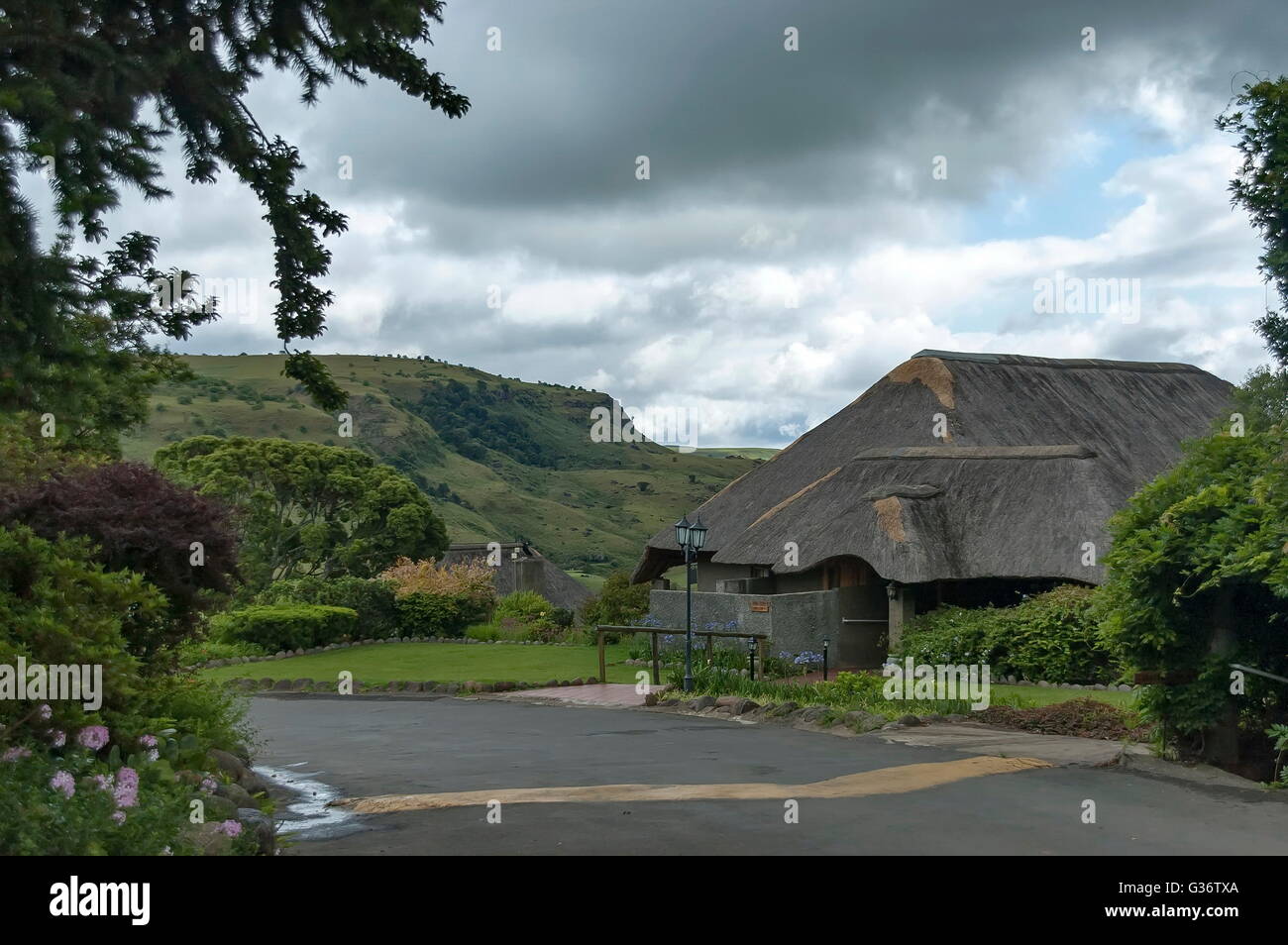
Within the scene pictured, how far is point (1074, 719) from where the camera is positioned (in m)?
Answer: 15.9

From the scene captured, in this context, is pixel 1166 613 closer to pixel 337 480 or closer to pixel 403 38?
pixel 403 38

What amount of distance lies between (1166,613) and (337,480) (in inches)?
A: 1479

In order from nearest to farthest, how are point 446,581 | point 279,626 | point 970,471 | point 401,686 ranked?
point 401,686, point 970,471, point 279,626, point 446,581

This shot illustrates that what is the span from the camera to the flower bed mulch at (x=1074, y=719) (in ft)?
49.9

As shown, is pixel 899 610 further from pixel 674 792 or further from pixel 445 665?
pixel 674 792

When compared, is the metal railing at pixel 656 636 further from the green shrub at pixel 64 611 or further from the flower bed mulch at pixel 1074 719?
the green shrub at pixel 64 611

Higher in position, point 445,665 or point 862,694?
point 862,694

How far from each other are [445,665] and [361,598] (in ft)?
25.4

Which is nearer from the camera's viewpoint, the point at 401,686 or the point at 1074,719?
the point at 1074,719

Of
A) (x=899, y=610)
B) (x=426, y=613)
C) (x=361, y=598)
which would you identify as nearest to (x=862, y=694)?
(x=899, y=610)

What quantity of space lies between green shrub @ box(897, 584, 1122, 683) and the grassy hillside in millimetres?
66384

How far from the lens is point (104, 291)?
882 cm

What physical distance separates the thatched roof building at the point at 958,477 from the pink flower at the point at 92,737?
19522mm
